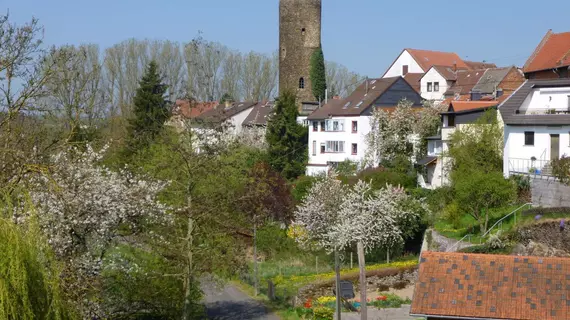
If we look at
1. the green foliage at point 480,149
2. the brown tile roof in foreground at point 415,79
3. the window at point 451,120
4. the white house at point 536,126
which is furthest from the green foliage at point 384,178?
the brown tile roof in foreground at point 415,79

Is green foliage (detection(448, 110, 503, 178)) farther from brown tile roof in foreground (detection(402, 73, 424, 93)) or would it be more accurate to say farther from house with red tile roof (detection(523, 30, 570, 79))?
brown tile roof in foreground (detection(402, 73, 424, 93))

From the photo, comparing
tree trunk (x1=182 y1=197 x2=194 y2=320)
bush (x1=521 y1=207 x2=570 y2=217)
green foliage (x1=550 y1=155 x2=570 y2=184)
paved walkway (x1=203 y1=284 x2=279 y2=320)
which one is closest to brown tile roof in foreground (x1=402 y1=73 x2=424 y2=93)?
green foliage (x1=550 y1=155 x2=570 y2=184)

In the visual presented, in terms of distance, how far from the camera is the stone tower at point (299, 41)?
73.6 metres

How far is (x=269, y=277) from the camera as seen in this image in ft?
118

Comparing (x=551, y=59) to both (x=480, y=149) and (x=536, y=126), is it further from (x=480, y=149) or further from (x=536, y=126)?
(x=536, y=126)

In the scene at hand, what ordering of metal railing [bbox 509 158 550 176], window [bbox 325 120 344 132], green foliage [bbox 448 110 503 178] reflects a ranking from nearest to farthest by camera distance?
metal railing [bbox 509 158 550 176] < green foliage [bbox 448 110 503 178] < window [bbox 325 120 344 132]

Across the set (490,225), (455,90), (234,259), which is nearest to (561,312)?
(234,259)

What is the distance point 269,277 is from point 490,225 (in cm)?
974

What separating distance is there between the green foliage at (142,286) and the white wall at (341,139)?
3517 centimetres

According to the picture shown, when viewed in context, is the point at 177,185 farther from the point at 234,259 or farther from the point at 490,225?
the point at 490,225

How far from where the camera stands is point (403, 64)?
289 feet

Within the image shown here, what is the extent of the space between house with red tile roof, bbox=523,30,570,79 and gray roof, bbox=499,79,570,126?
24.9 ft

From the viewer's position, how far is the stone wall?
108 feet

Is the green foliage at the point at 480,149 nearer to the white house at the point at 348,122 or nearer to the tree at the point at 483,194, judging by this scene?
the tree at the point at 483,194
